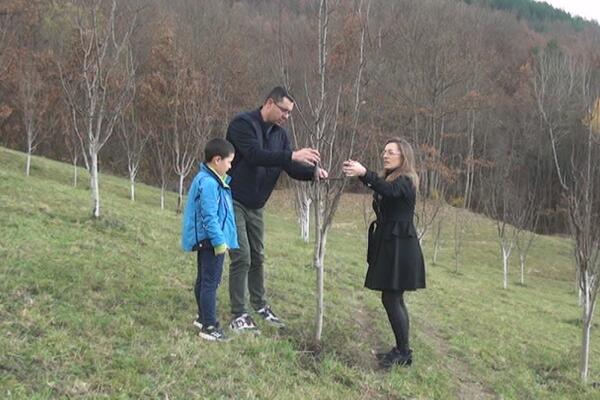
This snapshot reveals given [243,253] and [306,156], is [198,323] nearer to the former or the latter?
[243,253]

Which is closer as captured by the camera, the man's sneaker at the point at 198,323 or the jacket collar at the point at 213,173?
the jacket collar at the point at 213,173

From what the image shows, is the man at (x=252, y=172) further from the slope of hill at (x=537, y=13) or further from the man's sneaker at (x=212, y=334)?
the slope of hill at (x=537, y=13)

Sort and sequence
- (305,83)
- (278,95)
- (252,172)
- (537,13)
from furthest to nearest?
(537,13) → (305,83) → (252,172) → (278,95)

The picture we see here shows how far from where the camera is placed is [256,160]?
4.57 metres

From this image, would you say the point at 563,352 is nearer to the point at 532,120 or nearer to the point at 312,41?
the point at 312,41

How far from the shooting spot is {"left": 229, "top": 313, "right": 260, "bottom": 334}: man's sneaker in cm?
476

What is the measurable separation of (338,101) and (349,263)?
27.1 ft

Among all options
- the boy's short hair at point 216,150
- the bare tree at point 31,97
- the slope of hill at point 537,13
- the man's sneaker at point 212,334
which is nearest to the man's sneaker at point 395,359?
the man's sneaker at point 212,334

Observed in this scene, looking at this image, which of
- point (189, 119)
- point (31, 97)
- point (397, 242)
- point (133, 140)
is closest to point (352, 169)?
point (397, 242)

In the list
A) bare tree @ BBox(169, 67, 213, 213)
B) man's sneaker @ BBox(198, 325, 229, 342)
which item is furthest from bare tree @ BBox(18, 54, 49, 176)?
man's sneaker @ BBox(198, 325, 229, 342)

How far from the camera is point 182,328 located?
4.57 m

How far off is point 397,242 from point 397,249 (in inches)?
2.4

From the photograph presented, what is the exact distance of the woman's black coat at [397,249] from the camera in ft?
15.7

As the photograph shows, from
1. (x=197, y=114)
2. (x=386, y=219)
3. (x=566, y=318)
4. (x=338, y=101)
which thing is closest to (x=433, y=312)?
(x=386, y=219)
